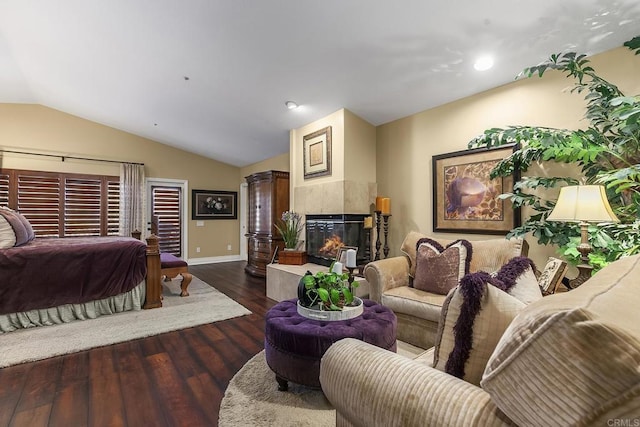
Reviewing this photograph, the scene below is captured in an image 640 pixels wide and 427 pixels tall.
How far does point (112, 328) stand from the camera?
2963 mm

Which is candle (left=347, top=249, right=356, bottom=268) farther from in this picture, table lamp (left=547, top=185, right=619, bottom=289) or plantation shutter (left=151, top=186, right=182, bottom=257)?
plantation shutter (left=151, top=186, right=182, bottom=257)

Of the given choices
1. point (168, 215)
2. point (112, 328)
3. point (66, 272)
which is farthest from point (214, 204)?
point (112, 328)

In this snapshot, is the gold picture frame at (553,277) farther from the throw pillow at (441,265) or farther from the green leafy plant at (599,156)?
the throw pillow at (441,265)

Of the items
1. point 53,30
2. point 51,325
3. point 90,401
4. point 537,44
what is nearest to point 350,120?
point 537,44

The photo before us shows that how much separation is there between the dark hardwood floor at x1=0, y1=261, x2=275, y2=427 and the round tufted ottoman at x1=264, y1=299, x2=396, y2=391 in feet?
1.54

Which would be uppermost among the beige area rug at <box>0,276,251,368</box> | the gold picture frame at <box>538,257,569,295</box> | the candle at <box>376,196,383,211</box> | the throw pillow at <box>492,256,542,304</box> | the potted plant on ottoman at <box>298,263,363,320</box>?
the candle at <box>376,196,383,211</box>

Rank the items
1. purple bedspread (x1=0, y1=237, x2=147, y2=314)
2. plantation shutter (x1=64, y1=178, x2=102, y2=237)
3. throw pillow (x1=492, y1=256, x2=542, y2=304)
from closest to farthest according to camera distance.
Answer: throw pillow (x1=492, y1=256, x2=542, y2=304), purple bedspread (x1=0, y1=237, x2=147, y2=314), plantation shutter (x1=64, y1=178, x2=102, y2=237)

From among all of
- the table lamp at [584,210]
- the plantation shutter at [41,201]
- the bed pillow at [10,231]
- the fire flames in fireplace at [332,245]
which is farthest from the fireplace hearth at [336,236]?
the plantation shutter at [41,201]

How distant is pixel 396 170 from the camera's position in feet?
13.0

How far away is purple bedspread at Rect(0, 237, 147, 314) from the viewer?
9.57ft

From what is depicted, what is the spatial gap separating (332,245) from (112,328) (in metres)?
2.63

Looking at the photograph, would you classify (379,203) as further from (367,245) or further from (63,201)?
(63,201)

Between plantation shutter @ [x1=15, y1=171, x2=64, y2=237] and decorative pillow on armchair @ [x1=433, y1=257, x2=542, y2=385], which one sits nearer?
decorative pillow on armchair @ [x1=433, y1=257, x2=542, y2=385]

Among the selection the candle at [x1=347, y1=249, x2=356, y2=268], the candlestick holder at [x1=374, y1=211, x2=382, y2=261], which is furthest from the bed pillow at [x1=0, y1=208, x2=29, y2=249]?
the candlestick holder at [x1=374, y1=211, x2=382, y2=261]
